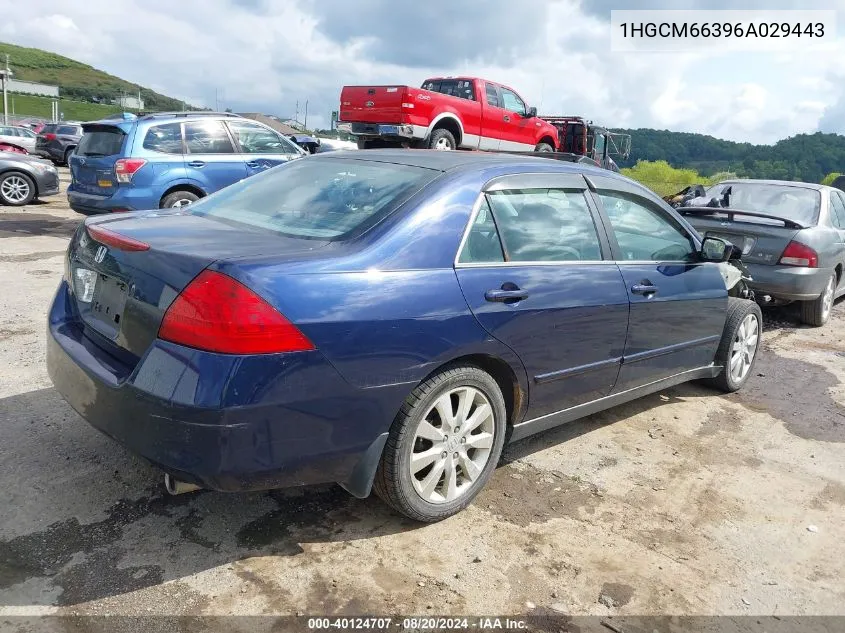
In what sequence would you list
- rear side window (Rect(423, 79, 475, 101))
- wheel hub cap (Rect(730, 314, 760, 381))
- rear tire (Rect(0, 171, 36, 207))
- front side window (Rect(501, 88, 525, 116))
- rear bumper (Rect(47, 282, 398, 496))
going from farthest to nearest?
front side window (Rect(501, 88, 525, 116)), rear side window (Rect(423, 79, 475, 101)), rear tire (Rect(0, 171, 36, 207)), wheel hub cap (Rect(730, 314, 760, 381)), rear bumper (Rect(47, 282, 398, 496))

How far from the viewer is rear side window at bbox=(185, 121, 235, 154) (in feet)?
29.7

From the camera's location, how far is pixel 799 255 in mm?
6832

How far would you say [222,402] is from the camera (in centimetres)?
230

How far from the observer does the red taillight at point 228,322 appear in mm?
2326

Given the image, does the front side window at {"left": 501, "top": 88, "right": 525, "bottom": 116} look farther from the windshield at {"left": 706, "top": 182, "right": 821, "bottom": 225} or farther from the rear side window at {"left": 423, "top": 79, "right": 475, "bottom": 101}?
the windshield at {"left": 706, "top": 182, "right": 821, "bottom": 225}

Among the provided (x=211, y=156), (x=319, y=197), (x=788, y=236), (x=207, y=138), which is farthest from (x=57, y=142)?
(x=319, y=197)

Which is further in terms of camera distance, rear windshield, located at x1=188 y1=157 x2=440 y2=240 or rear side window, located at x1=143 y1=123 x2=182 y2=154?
rear side window, located at x1=143 y1=123 x2=182 y2=154

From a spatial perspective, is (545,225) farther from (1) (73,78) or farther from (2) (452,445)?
(1) (73,78)

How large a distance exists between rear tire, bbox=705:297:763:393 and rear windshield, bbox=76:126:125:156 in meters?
7.37

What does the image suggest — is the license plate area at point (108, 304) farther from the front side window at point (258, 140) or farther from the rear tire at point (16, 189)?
the rear tire at point (16, 189)

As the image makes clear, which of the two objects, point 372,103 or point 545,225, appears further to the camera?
point 372,103

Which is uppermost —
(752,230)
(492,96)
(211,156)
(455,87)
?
(455,87)

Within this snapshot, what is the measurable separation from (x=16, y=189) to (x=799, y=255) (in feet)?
44.2

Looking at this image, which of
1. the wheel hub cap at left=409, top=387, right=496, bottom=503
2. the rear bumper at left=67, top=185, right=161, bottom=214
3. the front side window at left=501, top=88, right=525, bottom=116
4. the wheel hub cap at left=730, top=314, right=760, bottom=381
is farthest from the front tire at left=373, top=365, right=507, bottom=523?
the front side window at left=501, top=88, right=525, bottom=116
